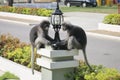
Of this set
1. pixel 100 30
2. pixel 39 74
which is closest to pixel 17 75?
pixel 39 74

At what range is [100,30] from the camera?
71.8 feet

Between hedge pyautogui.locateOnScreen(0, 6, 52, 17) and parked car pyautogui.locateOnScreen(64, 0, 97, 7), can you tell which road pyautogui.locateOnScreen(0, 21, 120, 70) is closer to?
hedge pyautogui.locateOnScreen(0, 6, 52, 17)

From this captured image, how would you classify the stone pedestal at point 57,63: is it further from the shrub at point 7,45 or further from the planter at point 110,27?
the planter at point 110,27

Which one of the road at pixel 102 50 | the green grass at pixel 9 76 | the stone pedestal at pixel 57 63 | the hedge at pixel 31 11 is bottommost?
the road at pixel 102 50

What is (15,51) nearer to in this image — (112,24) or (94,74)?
(94,74)

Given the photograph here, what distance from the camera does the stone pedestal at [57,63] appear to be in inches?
308

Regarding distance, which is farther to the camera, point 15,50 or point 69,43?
point 15,50

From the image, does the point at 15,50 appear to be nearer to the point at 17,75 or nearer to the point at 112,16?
the point at 17,75

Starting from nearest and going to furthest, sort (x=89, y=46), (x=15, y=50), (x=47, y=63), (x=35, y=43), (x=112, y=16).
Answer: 1. (x=47, y=63)
2. (x=35, y=43)
3. (x=15, y=50)
4. (x=89, y=46)
5. (x=112, y=16)

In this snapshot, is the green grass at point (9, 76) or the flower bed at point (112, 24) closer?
the green grass at point (9, 76)

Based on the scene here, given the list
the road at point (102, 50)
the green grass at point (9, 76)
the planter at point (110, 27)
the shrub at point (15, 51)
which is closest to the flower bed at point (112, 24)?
the planter at point (110, 27)

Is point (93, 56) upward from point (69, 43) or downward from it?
downward

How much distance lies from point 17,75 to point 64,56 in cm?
225

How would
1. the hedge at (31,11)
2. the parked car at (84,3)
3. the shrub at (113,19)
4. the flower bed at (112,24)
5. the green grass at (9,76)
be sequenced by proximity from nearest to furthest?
the green grass at (9,76)
the flower bed at (112,24)
the shrub at (113,19)
the hedge at (31,11)
the parked car at (84,3)
